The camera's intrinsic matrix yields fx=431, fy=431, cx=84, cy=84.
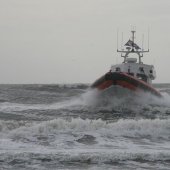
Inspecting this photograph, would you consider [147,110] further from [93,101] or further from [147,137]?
[147,137]

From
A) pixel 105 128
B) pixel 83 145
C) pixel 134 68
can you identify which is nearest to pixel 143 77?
pixel 134 68

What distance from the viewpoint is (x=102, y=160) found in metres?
8.27

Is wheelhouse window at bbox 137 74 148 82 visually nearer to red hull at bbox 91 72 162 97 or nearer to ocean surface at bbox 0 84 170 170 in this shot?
red hull at bbox 91 72 162 97

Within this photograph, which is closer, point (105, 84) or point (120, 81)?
point (120, 81)

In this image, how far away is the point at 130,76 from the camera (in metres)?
19.2

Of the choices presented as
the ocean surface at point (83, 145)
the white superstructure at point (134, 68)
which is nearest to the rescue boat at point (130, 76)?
the white superstructure at point (134, 68)

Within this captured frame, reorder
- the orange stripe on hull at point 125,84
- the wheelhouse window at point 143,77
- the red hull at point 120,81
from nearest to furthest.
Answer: the red hull at point 120,81 < the orange stripe on hull at point 125,84 < the wheelhouse window at point 143,77

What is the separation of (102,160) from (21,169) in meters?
1.61

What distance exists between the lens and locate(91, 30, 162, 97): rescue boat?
62.3ft

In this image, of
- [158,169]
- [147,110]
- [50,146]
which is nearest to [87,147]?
[50,146]

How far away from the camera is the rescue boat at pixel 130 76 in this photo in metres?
19.0

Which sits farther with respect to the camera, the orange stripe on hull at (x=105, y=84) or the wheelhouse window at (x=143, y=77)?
the wheelhouse window at (x=143, y=77)

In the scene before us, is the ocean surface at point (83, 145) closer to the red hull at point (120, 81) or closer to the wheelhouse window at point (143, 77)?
the red hull at point (120, 81)

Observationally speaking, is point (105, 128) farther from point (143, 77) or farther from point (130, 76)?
point (143, 77)
